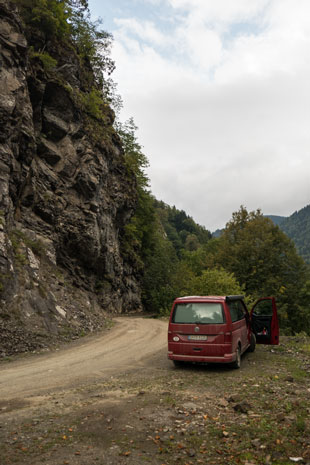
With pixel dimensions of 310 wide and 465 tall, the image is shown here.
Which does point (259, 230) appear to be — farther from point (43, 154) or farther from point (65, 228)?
point (43, 154)

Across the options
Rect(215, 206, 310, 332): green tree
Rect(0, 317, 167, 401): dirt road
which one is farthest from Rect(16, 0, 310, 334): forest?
Rect(0, 317, 167, 401): dirt road

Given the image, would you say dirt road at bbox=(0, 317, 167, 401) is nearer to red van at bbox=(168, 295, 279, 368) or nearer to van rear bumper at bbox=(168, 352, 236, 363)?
van rear bumper at bbox=(168, 352, 236, 363)

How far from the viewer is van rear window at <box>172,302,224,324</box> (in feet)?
29.8

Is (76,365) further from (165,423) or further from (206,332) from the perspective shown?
(165,423)

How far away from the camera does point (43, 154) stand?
947 inches

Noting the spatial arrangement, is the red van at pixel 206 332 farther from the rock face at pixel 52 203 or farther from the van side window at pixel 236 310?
the rock face at pixel 52 203

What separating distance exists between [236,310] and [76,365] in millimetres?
5231

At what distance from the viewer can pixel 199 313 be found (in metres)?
9.29

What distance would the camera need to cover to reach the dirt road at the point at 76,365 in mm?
7750

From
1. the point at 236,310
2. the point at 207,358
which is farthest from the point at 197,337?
the point at 236,310

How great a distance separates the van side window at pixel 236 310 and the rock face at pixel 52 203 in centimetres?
768

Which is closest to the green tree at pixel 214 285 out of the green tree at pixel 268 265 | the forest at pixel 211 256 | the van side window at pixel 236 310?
the forest at pixel 211 256

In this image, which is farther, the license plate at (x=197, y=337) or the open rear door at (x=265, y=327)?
the open rear door at (x=265, y=327)

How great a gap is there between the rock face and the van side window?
7.68 metres
